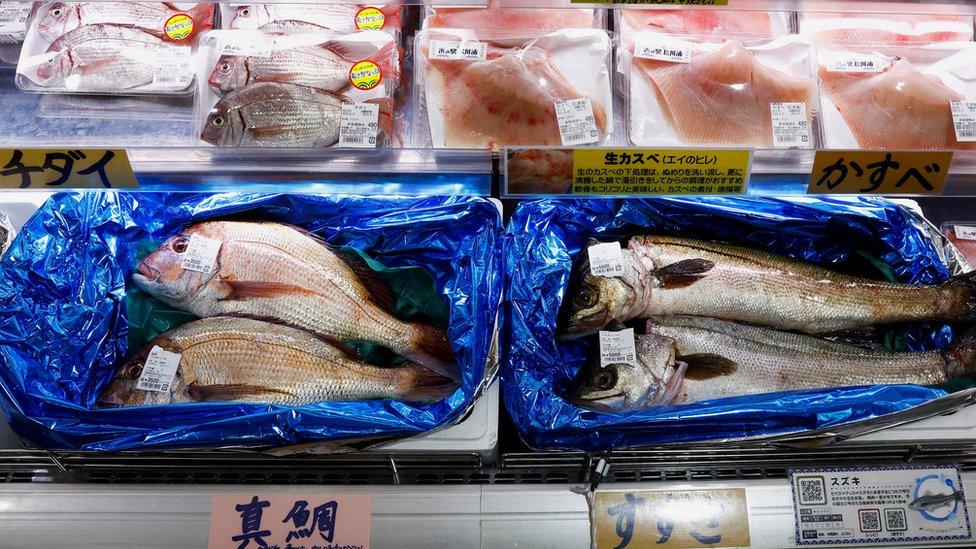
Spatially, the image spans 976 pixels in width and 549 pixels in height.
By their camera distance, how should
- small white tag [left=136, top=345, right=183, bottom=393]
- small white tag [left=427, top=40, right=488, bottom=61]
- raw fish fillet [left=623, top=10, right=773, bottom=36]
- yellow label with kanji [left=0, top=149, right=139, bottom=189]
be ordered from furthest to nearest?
raw fish fillet [left=623, top=10, right=773, bottom=36] → small white tag [left=427, top=40, right=488, bottom=61] → small white tag [left=136, top=345, right=183, bottom=393] → yellow label with kanji [left=0, top=149, right=139, bottom=189]

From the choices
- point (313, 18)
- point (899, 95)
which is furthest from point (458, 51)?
point (899, 95)

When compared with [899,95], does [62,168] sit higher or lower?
lower

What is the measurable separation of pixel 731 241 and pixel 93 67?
167cm

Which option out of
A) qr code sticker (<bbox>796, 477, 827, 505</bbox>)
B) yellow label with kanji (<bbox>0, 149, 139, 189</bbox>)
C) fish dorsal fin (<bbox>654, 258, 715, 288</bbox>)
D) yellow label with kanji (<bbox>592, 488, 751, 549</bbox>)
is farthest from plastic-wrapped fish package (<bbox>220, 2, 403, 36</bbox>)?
qr code sticker (<bbox>796, 477, 827, 505</bbox>)

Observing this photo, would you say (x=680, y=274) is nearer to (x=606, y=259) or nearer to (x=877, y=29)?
(x=606, y=259)

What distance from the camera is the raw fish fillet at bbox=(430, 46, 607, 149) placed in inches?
67.4

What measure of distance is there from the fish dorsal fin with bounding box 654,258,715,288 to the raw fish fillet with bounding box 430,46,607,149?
1.21 feet

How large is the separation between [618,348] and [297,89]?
0.97 m

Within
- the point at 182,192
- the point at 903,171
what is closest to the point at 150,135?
the point at 182,192

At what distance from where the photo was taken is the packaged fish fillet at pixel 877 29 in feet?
6.26

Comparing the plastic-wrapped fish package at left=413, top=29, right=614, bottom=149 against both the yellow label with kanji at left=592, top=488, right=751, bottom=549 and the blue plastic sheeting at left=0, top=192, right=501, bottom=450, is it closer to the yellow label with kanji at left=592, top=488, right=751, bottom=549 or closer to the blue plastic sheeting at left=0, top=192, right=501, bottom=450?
the blue plastic sheeting at left=0, top=192, right=501, bottom=450

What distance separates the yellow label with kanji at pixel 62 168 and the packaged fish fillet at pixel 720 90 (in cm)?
112

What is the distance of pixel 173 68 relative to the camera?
1.93 m

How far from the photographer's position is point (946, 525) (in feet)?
4.30
